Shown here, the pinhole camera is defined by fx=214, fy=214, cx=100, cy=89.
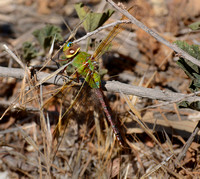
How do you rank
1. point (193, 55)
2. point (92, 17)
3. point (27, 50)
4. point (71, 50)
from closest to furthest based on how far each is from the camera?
1. point (193, 55)
2. point (71, 50)
3. point (92, 17)
4. point (27, 50)

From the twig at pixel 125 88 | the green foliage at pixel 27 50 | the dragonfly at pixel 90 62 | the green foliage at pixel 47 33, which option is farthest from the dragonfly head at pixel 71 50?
the green foliage at pixel 27 50

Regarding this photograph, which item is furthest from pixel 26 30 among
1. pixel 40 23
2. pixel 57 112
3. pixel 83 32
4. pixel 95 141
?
pixel 95 141

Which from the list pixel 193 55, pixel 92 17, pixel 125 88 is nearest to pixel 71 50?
pixel 92 17

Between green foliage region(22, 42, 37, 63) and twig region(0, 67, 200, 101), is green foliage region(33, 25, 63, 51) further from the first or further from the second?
twig region(0, 67, 200, 101)

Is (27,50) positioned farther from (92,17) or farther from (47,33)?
(92,17)

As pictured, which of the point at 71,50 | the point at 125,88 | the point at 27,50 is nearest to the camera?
the point at 125,88

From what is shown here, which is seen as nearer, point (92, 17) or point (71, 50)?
point (71, 50)

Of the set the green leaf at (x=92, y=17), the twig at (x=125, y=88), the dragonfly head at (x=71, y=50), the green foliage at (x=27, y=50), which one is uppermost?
the green leaf at (x=92, y=17)

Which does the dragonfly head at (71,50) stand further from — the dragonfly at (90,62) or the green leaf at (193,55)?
the green leaf at (193,55)

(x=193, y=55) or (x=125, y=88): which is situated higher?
(x=193, y=55)
